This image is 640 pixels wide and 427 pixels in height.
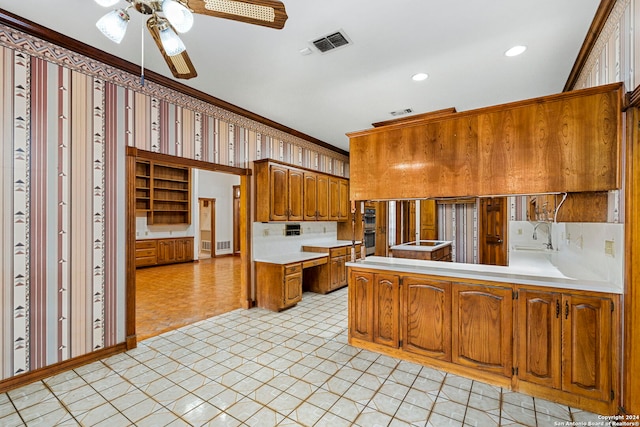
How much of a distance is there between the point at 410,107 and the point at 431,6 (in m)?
2.06

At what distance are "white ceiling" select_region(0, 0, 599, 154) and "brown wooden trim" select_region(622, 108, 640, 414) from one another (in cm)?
111

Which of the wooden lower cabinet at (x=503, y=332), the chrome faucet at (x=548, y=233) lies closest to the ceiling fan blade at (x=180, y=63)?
the wooden lower cabinet at (x=503, y=332)

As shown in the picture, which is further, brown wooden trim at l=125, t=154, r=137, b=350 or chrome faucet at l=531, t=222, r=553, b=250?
chrome faucet at l=531, t=222, r=553, b=250

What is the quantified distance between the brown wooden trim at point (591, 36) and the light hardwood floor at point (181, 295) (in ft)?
16.2

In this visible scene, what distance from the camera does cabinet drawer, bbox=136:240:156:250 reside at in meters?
7.51

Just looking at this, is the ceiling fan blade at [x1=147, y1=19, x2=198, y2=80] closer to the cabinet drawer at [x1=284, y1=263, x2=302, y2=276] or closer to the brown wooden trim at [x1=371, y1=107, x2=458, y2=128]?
the brown wooden trim at [x1=371, y1=107, x2=458, y2=128]

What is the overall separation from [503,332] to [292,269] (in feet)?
9.10

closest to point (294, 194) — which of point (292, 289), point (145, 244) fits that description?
point (292, 289)

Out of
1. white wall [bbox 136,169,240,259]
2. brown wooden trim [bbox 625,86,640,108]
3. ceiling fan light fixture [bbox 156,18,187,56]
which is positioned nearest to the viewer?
ceiling fan light fixture [bbox 156,18,187,56]

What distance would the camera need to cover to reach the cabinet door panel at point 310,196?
16.6ft

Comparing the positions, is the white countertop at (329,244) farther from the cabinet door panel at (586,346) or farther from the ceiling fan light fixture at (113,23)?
the ceiling fan light fixture at (113,23)

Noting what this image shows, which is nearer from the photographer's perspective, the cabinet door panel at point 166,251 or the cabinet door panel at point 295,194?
the cabinet door panel at point 295,194

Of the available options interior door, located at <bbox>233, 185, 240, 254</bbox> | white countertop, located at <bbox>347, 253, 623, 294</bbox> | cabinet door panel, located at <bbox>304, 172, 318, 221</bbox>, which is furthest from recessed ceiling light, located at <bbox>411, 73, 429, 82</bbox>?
interior door, located at <bbox>233, 185, 240, 254</bbox>

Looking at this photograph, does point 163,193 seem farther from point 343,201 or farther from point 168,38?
point 168,38
